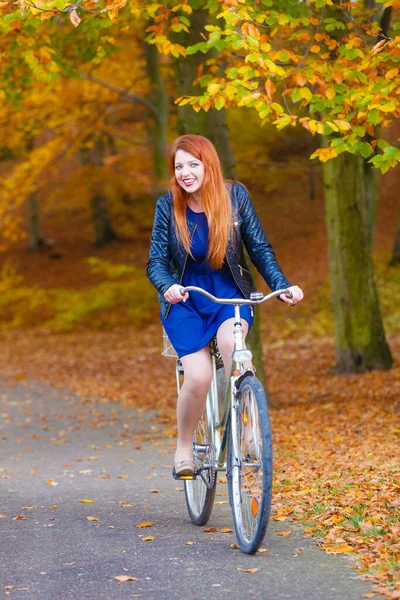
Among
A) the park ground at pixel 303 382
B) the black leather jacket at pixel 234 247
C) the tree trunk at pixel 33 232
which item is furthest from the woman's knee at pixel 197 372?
the tree trunk at pixel 33 232

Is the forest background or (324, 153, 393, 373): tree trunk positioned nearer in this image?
the forest background

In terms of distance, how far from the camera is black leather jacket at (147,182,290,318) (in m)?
4.95

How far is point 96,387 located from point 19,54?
6087mm

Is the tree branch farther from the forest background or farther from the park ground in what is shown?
the park ground

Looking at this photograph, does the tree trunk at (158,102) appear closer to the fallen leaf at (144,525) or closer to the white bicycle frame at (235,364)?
the fallen leaf at (144,525)

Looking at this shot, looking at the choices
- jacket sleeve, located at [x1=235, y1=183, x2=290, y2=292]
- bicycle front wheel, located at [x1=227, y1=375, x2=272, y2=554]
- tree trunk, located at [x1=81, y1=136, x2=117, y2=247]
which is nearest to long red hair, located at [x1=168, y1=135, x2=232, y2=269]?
jacket sleeve, located at [x1=235, y1=183, x2=290, y2=292]

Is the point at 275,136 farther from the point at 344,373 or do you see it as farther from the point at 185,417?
the point at 185,417

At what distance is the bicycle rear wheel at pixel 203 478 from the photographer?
5.11 metres

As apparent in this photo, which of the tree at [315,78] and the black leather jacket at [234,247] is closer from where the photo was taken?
the black leather jacket at [234,247]

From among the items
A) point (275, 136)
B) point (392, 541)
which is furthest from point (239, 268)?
point (275, 136)

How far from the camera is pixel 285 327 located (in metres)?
19.0

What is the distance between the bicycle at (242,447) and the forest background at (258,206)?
468 mm

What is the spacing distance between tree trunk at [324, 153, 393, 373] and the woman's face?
20.9ft

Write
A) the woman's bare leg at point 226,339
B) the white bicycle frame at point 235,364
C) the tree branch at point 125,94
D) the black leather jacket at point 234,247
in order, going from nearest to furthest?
the white bicycle frame at point 235,364 → the woman's bare leg at point 226,339 → the black leather jacket at point 234,247 → the tree branch at point 125,94
